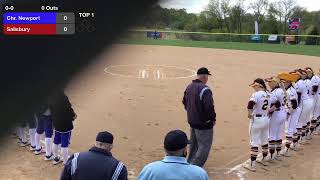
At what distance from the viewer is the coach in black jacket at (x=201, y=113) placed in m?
6.52

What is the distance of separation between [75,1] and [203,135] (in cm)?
431

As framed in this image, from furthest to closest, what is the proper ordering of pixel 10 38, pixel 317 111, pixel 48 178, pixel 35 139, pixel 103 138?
1. pixel 317 111
2. pixel 35 139
3. pixel 48 178
4. pixel 103 138
5. pixel 10 38

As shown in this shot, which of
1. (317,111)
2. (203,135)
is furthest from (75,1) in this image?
(317,111)

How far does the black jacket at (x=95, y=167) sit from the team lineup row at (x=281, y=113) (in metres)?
3.90

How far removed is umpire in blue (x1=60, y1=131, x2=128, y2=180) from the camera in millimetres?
3609

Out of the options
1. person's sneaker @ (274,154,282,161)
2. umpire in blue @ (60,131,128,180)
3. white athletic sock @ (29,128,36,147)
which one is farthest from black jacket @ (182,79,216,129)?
umpire in blue @ (60,131,128,180)

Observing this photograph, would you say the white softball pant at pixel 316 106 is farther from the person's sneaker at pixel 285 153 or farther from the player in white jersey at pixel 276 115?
the player in white jersey at pixel 276 115

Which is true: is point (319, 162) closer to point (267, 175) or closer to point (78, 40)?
point (267, 175)

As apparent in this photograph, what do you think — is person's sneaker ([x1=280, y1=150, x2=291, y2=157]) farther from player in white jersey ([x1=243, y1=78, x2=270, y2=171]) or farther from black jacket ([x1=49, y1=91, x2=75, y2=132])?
black jacket ([x1=49, y1=91, x2=75, y2=132])

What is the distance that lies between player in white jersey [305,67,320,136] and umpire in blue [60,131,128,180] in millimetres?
6267

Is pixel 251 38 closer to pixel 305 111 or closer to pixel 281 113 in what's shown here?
pixel 305 111

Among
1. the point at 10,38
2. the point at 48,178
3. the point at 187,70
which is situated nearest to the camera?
the point at 10,38

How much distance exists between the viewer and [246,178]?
677 centimetres
